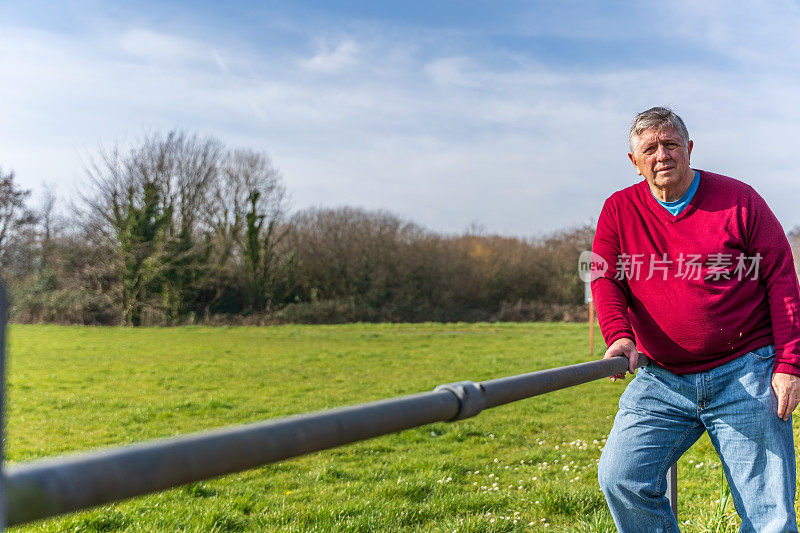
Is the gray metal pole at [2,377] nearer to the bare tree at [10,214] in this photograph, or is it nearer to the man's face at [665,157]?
the man's face at [665,157]

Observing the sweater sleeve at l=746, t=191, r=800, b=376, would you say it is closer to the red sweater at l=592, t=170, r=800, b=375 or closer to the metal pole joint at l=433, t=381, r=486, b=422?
the red sweater at l=592, t=170, r=800, b=375

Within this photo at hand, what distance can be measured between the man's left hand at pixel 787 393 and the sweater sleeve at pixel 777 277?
27 mm

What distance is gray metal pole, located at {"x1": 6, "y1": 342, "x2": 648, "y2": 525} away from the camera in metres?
0.70

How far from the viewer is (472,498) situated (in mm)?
5051

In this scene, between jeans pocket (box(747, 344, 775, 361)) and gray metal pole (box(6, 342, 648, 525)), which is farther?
jeans pocket (box(747, 344, 775, 361))

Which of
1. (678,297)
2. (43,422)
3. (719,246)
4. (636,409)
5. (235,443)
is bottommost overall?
(43,422)

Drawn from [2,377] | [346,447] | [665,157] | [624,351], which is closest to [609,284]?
[624,351]

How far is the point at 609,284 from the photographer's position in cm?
279

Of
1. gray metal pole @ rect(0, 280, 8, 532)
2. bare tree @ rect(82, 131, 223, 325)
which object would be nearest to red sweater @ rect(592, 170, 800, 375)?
gray metal pole @ rect(0, 280, 8, 532)

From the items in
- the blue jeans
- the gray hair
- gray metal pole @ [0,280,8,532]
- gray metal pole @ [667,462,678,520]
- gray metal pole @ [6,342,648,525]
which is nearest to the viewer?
gray metal pole @ [0,280,8,532]

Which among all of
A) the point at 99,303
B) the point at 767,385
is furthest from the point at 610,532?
the point at 99,303

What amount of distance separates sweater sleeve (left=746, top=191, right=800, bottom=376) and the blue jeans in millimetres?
116

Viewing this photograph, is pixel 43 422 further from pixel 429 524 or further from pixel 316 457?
pixel 429 524

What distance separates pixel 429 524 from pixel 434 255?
31032 mm
